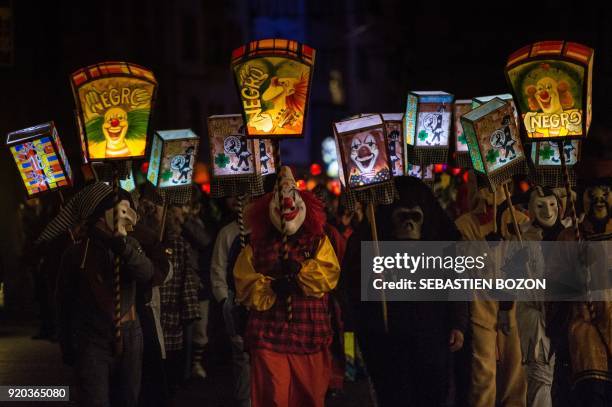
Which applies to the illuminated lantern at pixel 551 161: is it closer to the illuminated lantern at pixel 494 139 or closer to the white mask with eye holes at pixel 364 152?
the illuminated lantern at pixel 494 139

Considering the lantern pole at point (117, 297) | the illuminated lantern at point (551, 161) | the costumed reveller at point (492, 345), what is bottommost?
the costumed reveller at point (492, 345)

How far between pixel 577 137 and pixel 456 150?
9.62 ft

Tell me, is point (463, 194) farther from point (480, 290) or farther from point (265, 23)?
point (265, 23)

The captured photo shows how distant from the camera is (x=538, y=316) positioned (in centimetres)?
1259

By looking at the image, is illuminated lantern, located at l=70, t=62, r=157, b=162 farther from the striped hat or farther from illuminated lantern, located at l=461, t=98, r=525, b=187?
illuminated lantern, located at l=461, t=98, r=525, b=187

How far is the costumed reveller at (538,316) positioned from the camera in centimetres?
1238

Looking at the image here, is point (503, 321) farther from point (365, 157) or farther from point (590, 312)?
point (365, 157)

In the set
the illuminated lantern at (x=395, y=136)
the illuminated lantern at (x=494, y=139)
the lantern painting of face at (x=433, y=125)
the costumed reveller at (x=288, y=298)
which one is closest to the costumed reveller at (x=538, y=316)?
the illuminated lantern at (x=494, y=139)

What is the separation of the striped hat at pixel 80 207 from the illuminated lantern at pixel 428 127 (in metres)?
4.66

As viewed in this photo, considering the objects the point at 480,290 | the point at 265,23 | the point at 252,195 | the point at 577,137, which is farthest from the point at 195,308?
the point at 265,23

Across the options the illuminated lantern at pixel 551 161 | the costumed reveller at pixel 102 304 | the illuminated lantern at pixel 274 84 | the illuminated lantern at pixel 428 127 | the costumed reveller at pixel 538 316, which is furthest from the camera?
the illuminated lantern at pixel 428 127

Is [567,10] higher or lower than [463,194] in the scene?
higher

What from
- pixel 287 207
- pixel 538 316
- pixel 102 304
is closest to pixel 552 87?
pixel 538 316

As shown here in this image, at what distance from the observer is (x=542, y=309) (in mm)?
12484
